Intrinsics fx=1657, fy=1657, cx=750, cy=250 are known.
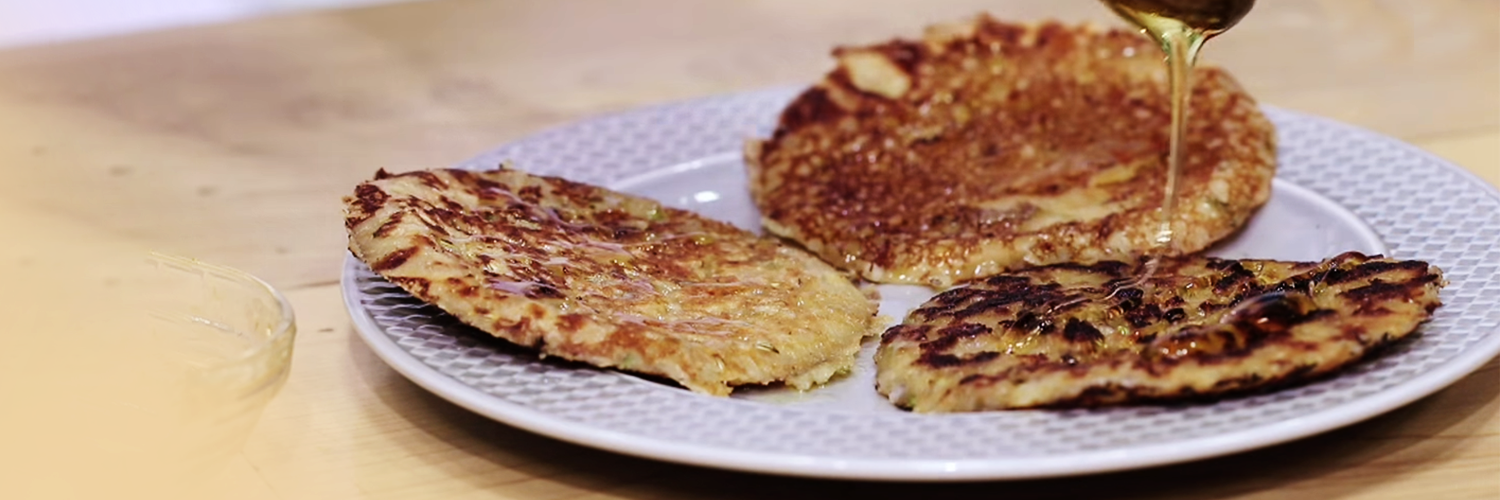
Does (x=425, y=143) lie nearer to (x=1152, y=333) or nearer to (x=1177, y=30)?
(x=1177, y=30)

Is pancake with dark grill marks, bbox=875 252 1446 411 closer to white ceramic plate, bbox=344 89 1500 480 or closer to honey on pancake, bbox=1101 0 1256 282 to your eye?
white ceramic plate, bbox=344 89 1500 480

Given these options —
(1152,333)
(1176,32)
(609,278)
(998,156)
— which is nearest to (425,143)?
(998,156)

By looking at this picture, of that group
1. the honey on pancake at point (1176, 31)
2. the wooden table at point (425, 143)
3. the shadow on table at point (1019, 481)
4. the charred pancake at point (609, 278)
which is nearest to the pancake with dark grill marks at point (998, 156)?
the honey on pancake at point (1176, 31)

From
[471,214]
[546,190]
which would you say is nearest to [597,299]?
[471,214]

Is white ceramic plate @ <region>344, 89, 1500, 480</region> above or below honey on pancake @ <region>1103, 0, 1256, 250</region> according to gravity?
below

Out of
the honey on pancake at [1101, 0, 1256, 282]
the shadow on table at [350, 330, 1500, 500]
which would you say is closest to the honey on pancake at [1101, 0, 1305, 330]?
the honey on pancake at [1101, 0, 1256, 282]

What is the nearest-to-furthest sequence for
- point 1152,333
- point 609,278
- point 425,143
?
point 1152,333
point 609,278
point 425,143

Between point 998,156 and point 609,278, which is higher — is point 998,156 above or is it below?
below
